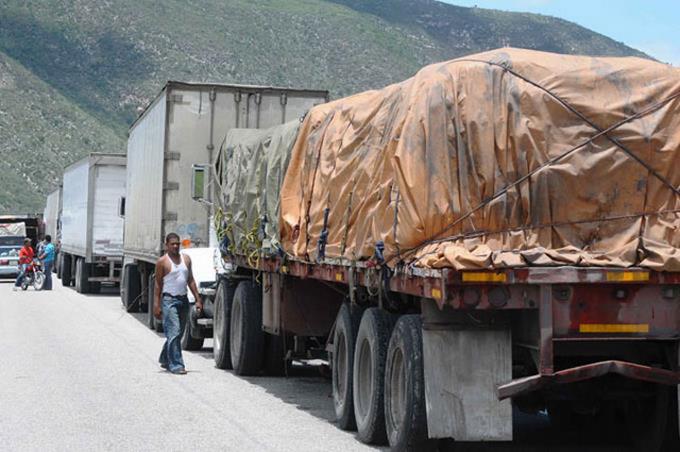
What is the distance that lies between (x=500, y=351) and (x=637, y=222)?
4.32 feet

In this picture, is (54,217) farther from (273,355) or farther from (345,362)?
(345,362)

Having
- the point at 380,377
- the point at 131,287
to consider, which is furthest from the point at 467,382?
the point at 131,287

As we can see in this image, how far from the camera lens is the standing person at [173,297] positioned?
16547mm

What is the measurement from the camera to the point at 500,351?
9.34m

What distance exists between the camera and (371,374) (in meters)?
11.0

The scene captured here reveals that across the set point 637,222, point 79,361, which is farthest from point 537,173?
point 79,361

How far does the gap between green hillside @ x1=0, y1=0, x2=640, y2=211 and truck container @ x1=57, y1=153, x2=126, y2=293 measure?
162ft

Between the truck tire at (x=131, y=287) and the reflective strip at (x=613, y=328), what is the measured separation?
20.2m

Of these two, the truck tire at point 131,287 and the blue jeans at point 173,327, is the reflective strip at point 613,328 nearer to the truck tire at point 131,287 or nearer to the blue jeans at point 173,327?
the blue jeans at point 173,327

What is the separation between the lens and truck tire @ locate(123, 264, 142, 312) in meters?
28.6

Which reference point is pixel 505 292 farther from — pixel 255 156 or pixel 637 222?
pixel 255 156

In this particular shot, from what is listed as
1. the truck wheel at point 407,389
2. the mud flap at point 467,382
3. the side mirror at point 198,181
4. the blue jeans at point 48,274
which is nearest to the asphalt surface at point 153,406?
the truck wheel at point 407,389

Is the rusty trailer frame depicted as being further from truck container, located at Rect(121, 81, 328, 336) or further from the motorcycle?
the motorcycle

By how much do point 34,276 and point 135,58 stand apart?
91.4m
